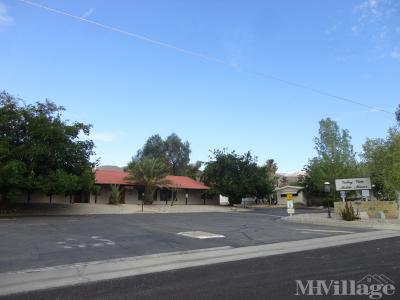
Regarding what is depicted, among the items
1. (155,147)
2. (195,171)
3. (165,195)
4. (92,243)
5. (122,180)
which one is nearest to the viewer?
(92,243)

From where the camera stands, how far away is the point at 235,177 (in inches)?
2153

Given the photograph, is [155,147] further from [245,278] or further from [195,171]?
[245,278]

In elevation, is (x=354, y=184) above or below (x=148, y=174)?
below

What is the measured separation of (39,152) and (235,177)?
28122mm

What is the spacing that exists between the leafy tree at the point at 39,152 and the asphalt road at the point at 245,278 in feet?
78.1

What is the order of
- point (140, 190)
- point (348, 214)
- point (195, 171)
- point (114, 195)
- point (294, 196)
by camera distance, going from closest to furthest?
point (348, 214) → point (114, 195) → point (140, 190) → point (294, 196) → point (195, 171)

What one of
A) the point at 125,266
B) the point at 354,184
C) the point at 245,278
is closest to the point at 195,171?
the point at 354,184

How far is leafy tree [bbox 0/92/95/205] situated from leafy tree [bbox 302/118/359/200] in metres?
31.7

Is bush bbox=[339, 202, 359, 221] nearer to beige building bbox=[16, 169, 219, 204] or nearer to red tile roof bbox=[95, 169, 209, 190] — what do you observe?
beige building bbox=[16, 169, 219, 204]

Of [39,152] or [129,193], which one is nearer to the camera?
[39,152]

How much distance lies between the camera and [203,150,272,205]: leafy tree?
53750mm

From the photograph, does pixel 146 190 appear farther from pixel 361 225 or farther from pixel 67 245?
pixel 67 245

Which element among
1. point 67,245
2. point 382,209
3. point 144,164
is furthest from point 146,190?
point 67,245

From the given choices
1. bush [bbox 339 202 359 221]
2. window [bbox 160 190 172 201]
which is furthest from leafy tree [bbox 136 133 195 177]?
bush [bbox 339 202 359 221]
